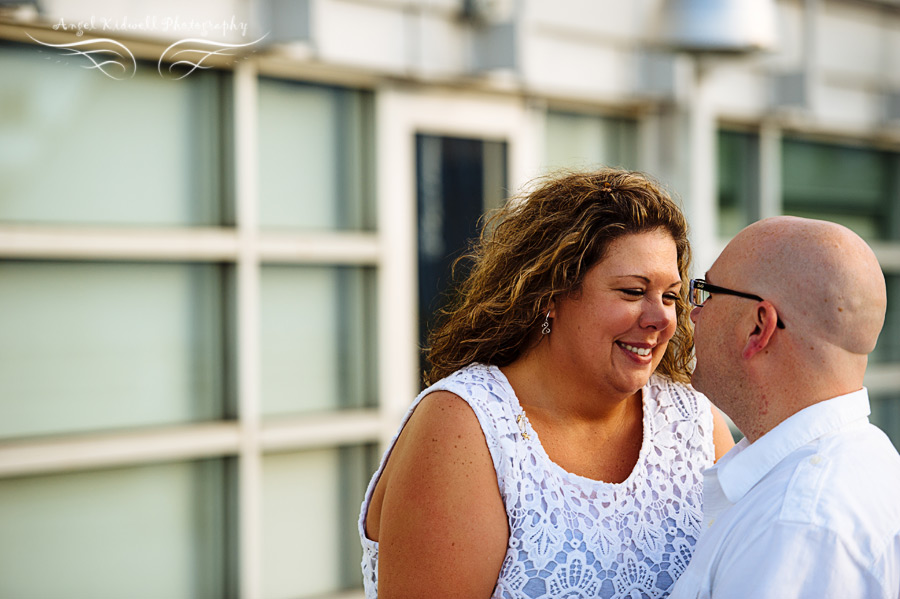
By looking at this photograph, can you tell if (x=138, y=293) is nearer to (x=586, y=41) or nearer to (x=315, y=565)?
(x=315, y=565)

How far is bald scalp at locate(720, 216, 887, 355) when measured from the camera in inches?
63.6

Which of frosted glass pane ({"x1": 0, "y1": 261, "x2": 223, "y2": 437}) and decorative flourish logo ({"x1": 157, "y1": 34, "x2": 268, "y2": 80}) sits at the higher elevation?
decorative flourish logo ({"x1": 157, "y1": 34, "x2": 268, "y2": 80})

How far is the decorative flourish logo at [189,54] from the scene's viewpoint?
3.13 metres

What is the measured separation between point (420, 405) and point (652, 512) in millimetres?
592

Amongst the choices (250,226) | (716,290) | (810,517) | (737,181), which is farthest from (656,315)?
(737,181)

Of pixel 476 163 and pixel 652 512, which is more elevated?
pixel 476 163

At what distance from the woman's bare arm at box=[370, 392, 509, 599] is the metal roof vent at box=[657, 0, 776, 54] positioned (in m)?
2.14

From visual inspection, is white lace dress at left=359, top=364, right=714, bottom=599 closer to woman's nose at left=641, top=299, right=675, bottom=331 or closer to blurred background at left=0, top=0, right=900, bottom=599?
woman's nose at left=641, top=299, right=675, bottom=331

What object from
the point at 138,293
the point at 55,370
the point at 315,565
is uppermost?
the point at 138,293

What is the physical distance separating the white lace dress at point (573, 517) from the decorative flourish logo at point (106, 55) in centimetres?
161

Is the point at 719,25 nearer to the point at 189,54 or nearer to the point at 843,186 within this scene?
the point at 189,54

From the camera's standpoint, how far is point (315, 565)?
3637 mm

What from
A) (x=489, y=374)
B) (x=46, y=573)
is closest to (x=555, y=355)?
(x=489, y=374)

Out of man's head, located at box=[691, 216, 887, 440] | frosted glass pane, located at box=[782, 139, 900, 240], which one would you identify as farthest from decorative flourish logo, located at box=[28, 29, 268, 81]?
frosted glass pane, located at box=[782, 139, 900, 240]
